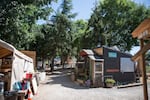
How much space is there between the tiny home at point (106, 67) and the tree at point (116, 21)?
8098 mm

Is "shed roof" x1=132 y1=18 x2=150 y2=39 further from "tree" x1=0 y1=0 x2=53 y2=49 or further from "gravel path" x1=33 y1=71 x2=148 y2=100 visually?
"tree" x1=0 y1=0 x2=53 y2=49

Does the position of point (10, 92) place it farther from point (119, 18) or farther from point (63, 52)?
point (119, 18)

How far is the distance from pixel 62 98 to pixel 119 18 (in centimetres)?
2107

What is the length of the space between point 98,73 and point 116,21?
13881 mm

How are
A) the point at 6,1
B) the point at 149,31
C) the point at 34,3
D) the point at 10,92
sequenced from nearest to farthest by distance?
the point at 149,31 < the point at 10,92 < the point at 6,1 < the point at 34,3

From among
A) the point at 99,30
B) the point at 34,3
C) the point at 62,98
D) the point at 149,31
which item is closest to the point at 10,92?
the point at 62,98

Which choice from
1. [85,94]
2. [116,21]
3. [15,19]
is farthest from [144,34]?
[116,21]

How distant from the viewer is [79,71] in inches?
767

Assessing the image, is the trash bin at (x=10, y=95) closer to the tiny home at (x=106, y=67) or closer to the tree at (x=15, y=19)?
the tree at (x=15, y=19)

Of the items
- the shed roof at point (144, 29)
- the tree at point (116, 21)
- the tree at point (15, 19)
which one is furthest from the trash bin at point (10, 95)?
the tree at point (116, 21)

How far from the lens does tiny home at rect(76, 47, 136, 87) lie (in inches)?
645

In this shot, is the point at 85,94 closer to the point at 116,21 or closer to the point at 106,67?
the point at 106,67

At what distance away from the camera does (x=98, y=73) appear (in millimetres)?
16406

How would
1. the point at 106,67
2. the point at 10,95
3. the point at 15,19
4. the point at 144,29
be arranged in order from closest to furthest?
the point at 144,29, the point at 10,95, the point at 15,19, the point at 106,67
